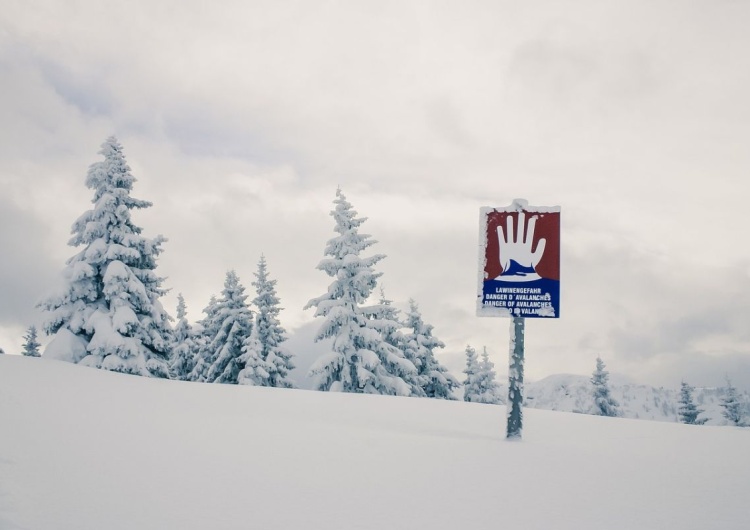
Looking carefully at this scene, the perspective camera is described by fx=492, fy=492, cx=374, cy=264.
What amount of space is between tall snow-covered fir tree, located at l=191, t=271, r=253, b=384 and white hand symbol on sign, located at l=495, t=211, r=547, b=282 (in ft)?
83.6

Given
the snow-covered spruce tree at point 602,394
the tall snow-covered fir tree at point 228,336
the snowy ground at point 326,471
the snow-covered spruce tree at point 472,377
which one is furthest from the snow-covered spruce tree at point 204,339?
the snow-covered spruce tree at point 602,394

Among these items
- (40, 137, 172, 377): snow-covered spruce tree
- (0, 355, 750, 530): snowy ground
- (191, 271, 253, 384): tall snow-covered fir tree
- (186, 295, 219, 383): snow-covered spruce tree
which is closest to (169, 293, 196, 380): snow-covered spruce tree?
(186, 295, 219, 383): snow-covered spruce tree

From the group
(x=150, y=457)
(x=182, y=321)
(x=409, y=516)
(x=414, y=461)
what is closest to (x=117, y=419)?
(x=150, y=457)

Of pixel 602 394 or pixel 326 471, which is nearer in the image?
pixel 326 471

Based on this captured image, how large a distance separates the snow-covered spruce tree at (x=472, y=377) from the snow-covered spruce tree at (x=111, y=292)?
22.4m

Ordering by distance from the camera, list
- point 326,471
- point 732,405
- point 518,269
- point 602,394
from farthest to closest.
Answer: point 732,405, point 602,394, point 518,269, point 326,471

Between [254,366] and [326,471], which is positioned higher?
[254,366]

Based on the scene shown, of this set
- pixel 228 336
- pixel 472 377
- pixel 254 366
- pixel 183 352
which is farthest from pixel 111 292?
pixel 472 377

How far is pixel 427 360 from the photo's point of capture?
108ft

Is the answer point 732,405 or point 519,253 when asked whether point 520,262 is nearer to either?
point 519,253

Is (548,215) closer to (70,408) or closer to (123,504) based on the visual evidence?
(123,504)

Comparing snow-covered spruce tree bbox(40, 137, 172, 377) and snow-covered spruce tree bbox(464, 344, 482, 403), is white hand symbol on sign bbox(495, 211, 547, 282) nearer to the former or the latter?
snow-covered spruce tree bbox(40, 137, 172, 377)

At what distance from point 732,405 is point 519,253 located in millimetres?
48843

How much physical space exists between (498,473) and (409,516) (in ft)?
5.72
